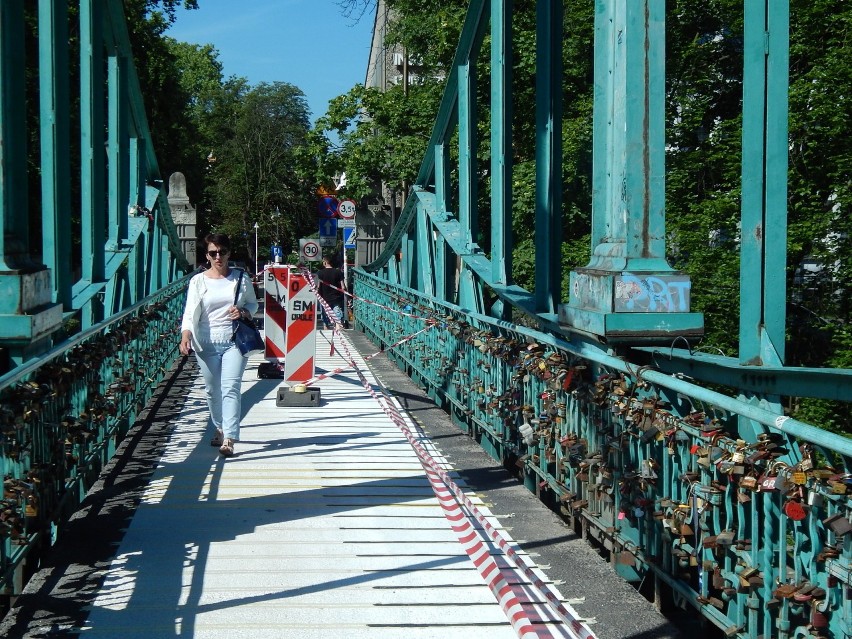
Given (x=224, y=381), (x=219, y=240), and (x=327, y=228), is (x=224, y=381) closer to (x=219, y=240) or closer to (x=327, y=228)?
(x=219, y=240)

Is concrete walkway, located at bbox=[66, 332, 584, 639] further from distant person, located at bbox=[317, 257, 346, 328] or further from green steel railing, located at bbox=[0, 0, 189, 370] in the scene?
distant person, located at bbox=[317, 257, 346, 328]

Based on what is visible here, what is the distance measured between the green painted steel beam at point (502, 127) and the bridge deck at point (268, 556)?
1750mm

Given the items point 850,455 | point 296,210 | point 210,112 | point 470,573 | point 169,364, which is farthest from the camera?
point 210,112

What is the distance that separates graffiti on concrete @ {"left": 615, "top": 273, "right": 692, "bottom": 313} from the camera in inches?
203

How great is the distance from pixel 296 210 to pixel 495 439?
63.5 meters

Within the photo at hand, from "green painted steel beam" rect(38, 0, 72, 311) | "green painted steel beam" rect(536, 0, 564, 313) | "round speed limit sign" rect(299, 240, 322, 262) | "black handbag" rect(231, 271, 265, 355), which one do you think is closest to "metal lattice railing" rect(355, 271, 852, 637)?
"green painted steel beam" rect(536, 0, 564, 313)

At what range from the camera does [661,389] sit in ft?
15.3

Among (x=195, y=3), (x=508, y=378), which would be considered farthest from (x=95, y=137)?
(x=195, y=3)

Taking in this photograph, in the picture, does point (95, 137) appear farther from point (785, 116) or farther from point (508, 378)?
point (785, 116)

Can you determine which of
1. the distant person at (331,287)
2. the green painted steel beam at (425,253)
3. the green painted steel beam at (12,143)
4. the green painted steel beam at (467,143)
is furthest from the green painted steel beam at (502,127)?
the distant person at (331,287)

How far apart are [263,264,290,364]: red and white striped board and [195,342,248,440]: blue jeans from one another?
376cm

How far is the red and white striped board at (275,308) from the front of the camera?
12461 mm

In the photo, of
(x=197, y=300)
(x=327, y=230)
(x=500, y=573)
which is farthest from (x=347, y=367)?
(x=327, y=230)

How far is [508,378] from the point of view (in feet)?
25.3
